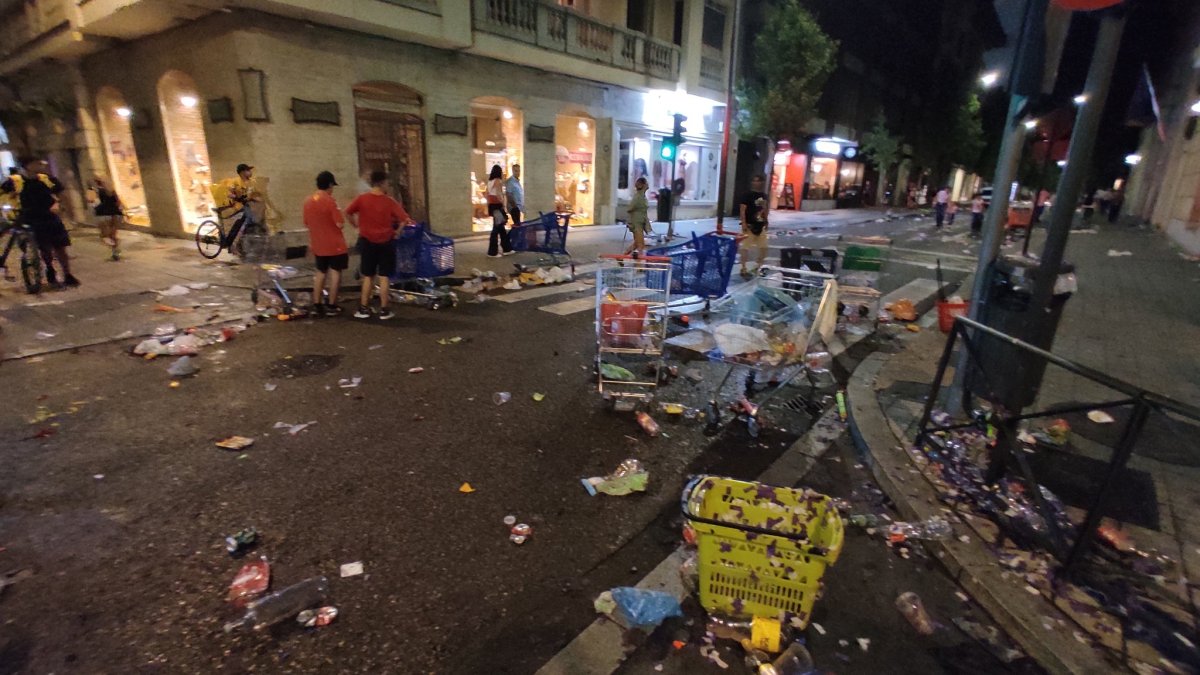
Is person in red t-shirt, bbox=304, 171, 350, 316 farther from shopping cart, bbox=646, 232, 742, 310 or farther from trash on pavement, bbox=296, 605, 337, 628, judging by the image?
trash on pavement, bbox=296, 605, 337, 628

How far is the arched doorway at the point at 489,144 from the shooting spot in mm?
16484

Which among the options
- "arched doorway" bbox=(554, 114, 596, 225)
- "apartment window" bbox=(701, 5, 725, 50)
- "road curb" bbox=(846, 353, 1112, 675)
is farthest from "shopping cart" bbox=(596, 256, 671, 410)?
"apartment window" bbox=(701, 5, 725, 50)

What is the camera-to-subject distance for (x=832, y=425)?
5.04 meters

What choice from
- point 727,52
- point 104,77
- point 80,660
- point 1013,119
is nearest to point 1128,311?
point 1013,119

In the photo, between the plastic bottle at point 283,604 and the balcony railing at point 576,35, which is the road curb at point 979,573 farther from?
the balcony railing at point 576,35

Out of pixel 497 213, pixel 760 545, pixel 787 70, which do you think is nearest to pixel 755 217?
pixel 497 213

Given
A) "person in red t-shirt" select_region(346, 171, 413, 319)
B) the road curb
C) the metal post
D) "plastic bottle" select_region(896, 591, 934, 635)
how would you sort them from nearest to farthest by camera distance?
1. the road curb
2. "plastic bottle" select_region(896, 591, 934, 635)
3. the metal post
4. "person in red t-shirt" select_region(346, 171, 413, 319)

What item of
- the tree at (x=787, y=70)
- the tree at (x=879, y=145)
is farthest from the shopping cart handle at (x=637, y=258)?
the tree at (x=879, y=145)

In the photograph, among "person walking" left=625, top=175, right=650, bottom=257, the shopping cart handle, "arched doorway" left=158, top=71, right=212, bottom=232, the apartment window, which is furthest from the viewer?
the apartment window

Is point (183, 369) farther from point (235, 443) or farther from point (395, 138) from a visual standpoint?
point (395, 138)

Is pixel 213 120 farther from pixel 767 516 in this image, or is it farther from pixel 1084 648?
pixel 1084 648

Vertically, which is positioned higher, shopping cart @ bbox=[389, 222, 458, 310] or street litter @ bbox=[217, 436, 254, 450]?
shopping cart @ bbox=[389, 222, 458, 310]

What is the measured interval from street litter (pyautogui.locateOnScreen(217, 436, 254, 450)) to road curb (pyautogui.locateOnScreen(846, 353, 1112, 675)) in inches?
188

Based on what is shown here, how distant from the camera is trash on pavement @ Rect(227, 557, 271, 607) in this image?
2.77 m
